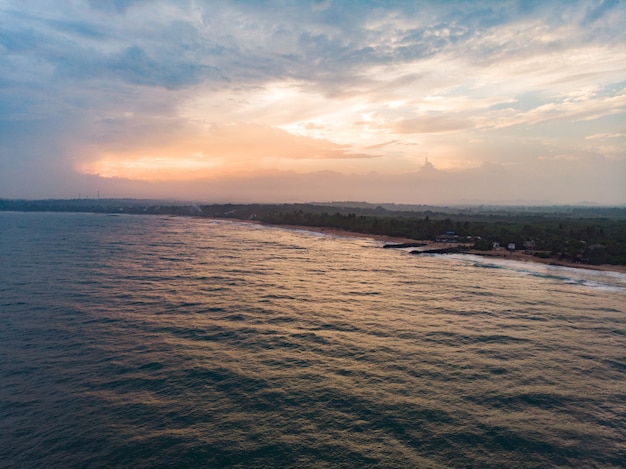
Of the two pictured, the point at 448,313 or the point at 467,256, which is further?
the point at 467,256

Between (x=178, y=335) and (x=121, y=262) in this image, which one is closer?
(x=178, y=335)

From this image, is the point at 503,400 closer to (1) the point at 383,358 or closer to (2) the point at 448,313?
(1) the point at 383,358

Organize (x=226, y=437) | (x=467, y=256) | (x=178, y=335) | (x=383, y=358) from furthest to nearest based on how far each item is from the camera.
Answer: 1. (x=467, y=256)
2. (x=178, y=335)
3. (x=383, y=358)
4. (x=226, y=437)

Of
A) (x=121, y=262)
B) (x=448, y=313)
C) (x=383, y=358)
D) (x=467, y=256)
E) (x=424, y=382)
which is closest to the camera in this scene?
(x=424, y=382)

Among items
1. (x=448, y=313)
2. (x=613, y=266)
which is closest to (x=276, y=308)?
(x=448, y=313)

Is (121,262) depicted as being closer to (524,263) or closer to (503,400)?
(503,400)

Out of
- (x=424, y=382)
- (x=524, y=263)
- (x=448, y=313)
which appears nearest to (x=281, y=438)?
(x=424, y=382)
